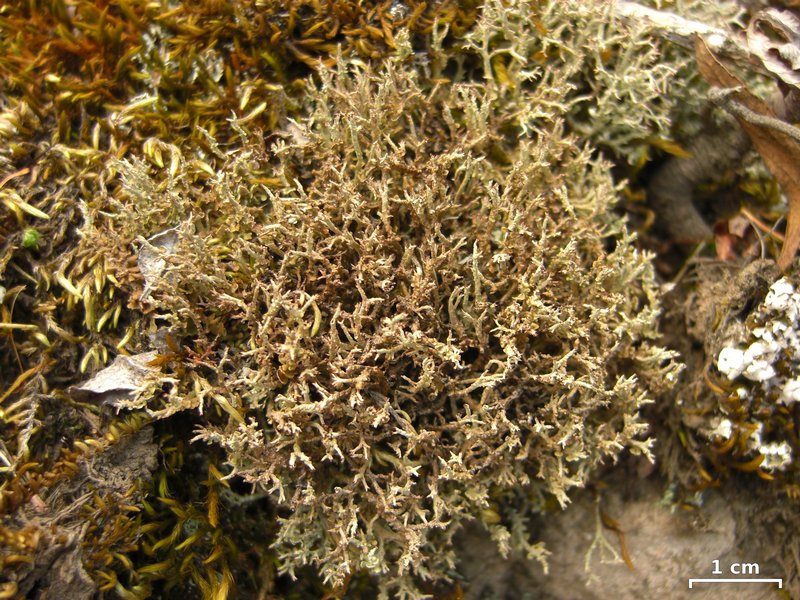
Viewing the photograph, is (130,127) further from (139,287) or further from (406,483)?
(406,483)

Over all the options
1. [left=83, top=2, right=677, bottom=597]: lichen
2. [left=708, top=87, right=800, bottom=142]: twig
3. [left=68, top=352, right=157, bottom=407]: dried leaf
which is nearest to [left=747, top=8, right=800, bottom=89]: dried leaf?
[left=708, top=87, right=800, bottom=142]: twig

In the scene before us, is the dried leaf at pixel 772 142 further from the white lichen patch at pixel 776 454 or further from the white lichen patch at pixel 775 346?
the white lichen patch at pixel 776 454

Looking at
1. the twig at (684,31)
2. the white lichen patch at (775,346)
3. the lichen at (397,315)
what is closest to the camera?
the lichen at (397,315)

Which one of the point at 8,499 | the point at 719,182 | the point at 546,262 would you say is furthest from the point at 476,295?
the point at 8,499

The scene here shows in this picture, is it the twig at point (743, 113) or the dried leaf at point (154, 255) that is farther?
the twig at point (743, 113)

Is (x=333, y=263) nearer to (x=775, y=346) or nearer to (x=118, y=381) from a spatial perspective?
(x=118, y=381)

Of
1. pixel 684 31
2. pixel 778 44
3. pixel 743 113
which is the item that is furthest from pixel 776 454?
pixel 684 31

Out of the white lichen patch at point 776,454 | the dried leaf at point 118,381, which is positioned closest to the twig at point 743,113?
the white lichen patch at point 776,454

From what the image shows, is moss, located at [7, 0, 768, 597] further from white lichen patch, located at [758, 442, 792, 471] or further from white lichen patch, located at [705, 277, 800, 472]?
white lichen patch, located at [758, 442, 792, 471]
